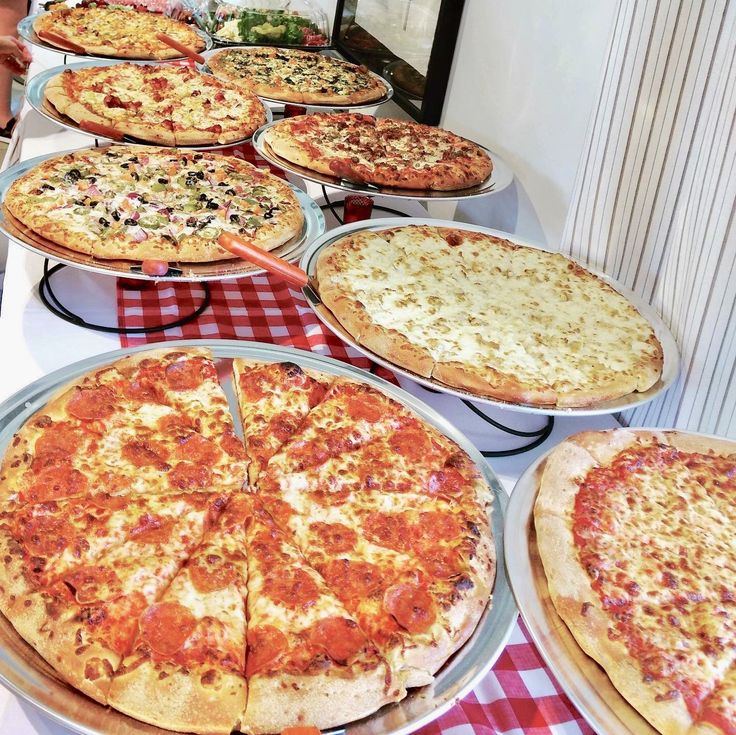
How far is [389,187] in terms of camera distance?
2742 mm

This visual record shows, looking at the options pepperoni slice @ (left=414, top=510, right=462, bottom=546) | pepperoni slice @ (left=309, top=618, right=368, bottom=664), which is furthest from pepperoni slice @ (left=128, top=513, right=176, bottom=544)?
pepperoni slice @ (left=414, top=510, right=462, bottom=546)

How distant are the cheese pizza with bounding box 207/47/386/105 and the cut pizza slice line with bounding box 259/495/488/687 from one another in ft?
8.50

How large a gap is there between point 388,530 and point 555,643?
38 cm

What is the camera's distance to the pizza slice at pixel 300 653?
3.62 feet

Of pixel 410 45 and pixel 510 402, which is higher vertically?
pixel 410 45

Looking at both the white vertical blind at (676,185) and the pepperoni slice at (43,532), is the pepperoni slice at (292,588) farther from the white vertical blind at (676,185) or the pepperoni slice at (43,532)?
the white vertical blind at (676,185)

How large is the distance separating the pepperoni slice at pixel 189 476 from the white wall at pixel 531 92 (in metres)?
1.71

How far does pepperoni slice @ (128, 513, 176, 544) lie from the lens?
1374 millimetres

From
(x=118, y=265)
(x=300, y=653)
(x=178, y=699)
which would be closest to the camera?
(x=178, y=699)

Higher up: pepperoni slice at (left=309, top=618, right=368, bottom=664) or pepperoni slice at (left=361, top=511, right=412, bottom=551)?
pepperoni slice at (left=361, top=511, right=412, bottom=551)

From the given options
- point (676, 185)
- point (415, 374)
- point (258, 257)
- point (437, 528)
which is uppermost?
point (676, 185)

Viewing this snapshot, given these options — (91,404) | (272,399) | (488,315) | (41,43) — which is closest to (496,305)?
(488,315)

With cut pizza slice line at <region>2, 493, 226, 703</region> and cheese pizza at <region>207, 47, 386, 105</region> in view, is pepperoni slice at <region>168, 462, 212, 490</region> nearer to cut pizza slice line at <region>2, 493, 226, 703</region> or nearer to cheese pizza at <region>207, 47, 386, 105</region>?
cut pizza slice line at <region>2, 493, 226, 703</region>

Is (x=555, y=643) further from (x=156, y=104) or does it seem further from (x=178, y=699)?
(x=156, y=104)
